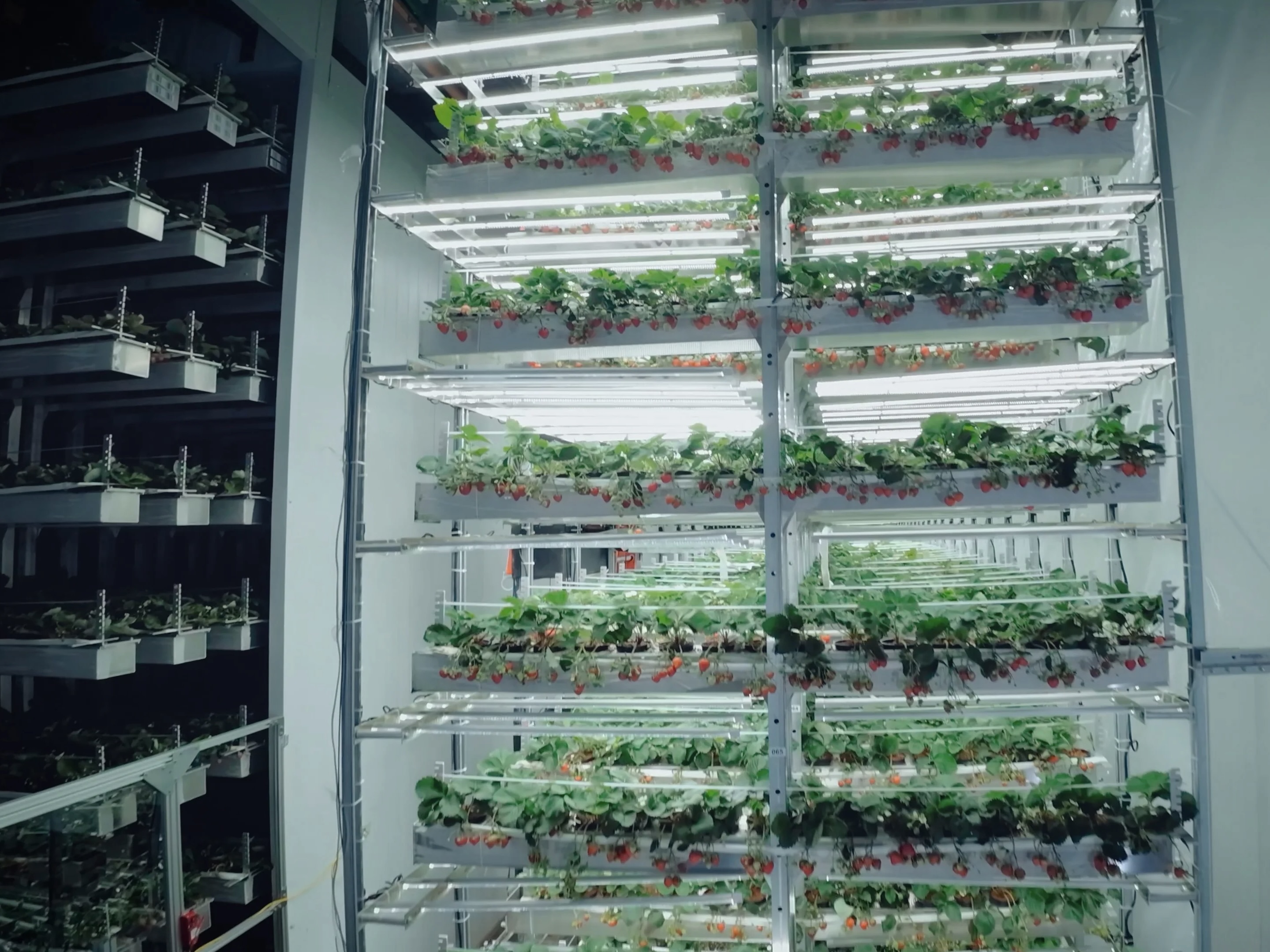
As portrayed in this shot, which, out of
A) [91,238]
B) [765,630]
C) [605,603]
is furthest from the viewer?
[605,603]

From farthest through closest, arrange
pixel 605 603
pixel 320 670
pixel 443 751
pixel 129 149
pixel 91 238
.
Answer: pixel 443 751 < pixel 320 670 < pixel 605 603 < pixel 129 149 < pixel 91 238

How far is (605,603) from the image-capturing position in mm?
3156

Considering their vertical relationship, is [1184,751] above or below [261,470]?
below

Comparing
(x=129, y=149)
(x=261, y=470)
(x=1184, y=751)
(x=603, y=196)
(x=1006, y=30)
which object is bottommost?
(x=1184, y=751)

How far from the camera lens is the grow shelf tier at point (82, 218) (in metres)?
2.44

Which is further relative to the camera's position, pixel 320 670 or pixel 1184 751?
pixel 320 670

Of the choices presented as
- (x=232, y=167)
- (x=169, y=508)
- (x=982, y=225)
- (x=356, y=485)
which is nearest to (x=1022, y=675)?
(x=982, y=225)

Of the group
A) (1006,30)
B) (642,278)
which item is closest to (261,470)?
(642,278)

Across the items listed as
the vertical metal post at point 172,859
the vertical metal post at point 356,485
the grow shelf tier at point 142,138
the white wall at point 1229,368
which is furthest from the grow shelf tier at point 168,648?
the white wall at point 1229,368

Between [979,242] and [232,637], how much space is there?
11.8 feet

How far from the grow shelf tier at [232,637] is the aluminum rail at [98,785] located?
0.34 m

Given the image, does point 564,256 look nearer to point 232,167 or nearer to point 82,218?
point 232,167

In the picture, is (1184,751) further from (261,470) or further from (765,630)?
(261,470)

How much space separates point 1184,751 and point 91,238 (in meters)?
4.74
